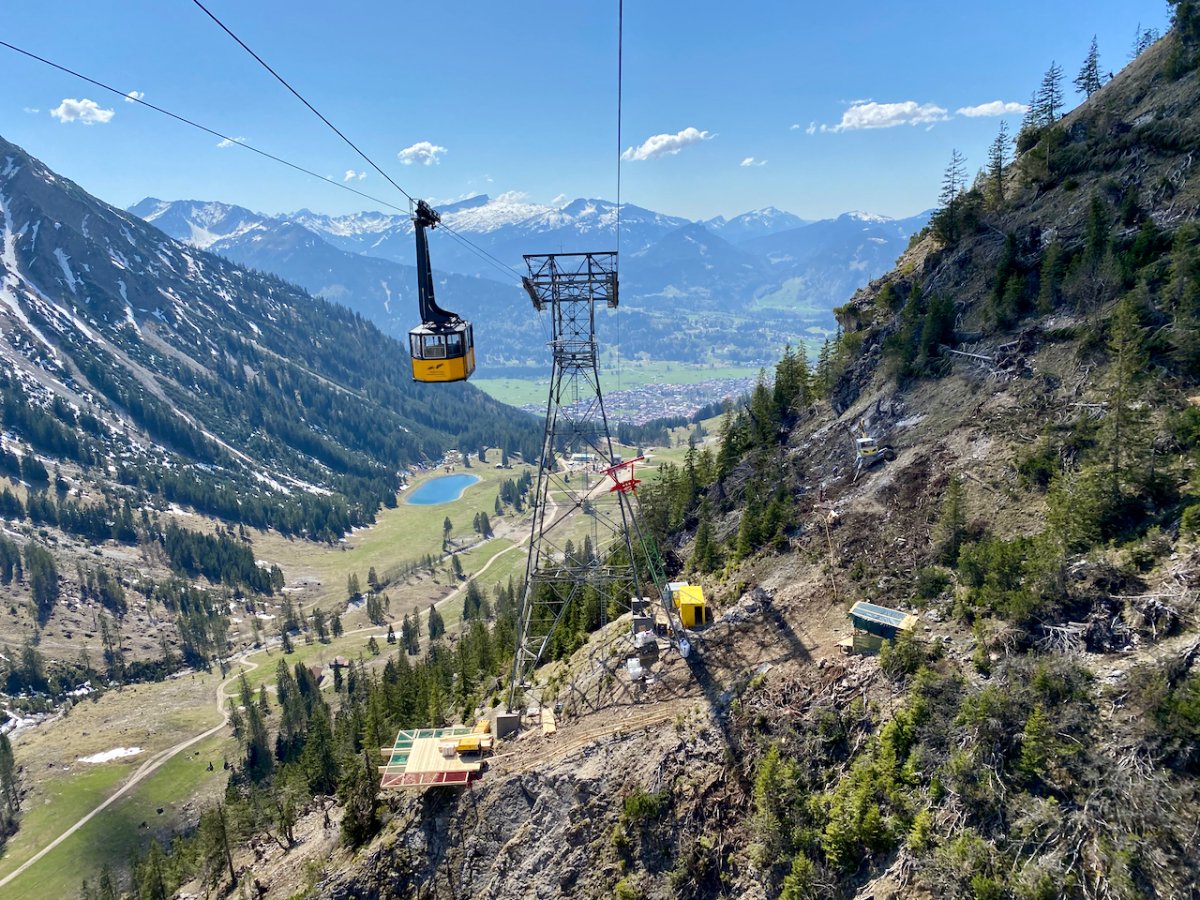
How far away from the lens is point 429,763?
4091cm

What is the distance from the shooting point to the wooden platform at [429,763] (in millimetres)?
39500

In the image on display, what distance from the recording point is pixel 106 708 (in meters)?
157

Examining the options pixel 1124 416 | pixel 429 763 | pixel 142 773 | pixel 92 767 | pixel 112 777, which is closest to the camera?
pixel 1124 416

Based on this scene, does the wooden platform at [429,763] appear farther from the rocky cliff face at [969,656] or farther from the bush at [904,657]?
the bush at [904,657]

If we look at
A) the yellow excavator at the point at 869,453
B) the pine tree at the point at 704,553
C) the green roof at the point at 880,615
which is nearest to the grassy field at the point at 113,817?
the pine tree at the point at 704,553

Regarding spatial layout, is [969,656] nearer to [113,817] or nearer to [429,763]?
[429,763]

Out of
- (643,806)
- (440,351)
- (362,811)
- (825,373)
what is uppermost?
(440,351)

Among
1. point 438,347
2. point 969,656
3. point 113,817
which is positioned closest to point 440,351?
point 438,347

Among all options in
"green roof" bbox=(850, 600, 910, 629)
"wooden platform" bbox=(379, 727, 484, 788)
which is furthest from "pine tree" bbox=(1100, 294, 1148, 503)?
"wooden platform" bbox=(379, 727, 484, 788)

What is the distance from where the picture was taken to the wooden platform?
39.5 meters

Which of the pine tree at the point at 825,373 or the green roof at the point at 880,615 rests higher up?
the pine tree at the point at 825,373

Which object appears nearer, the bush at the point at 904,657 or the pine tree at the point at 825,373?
the bush at the point at 904,657

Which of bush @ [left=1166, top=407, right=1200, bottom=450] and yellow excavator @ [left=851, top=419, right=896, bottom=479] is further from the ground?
bush @ [left=1166, top=407, right=1200, bottom=450]

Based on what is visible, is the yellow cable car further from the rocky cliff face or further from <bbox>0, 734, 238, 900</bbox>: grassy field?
<bbox>0, 734, 238, 900</bbox>: grassy field
